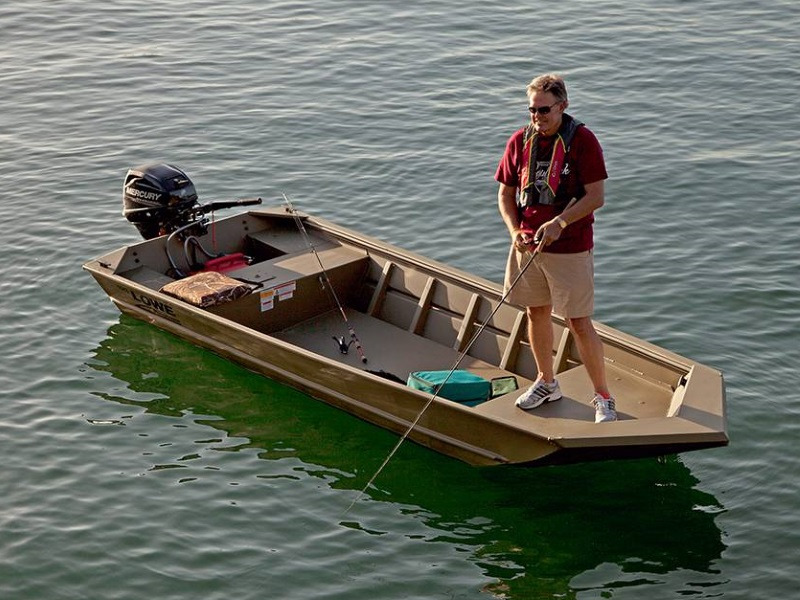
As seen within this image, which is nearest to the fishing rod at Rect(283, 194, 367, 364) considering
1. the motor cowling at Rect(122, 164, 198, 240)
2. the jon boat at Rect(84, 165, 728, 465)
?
the jon boat at Rect(84, 165, 728, 465)

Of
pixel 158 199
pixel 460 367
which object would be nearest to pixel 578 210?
pixel 460 367

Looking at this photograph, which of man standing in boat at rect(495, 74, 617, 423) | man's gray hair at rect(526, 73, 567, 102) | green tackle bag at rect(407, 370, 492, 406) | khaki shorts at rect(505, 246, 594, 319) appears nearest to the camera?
man's gray hair at rect(526, 73, 567, 102)

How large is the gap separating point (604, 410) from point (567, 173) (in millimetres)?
1687

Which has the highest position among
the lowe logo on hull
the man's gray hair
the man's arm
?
the man's gray hair

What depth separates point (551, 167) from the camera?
28.0 feet

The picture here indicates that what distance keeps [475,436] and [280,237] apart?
390 centimetres

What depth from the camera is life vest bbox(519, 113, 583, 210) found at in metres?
8.49

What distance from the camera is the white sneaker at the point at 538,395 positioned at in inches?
363

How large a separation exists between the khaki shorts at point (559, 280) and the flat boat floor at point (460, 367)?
0.77 meters

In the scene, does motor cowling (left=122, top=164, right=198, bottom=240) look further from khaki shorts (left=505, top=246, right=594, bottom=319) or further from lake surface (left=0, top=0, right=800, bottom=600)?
khaki shorts (left=505, top=246, right=594, bottom=319)

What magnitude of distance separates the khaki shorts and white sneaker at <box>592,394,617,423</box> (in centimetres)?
64

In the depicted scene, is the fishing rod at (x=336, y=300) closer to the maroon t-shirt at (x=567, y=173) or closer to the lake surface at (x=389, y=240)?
the lake surface at (x=389, y=240)

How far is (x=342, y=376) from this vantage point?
32.1ft

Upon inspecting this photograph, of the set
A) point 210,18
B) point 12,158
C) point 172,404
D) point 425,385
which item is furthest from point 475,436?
point 210,18
